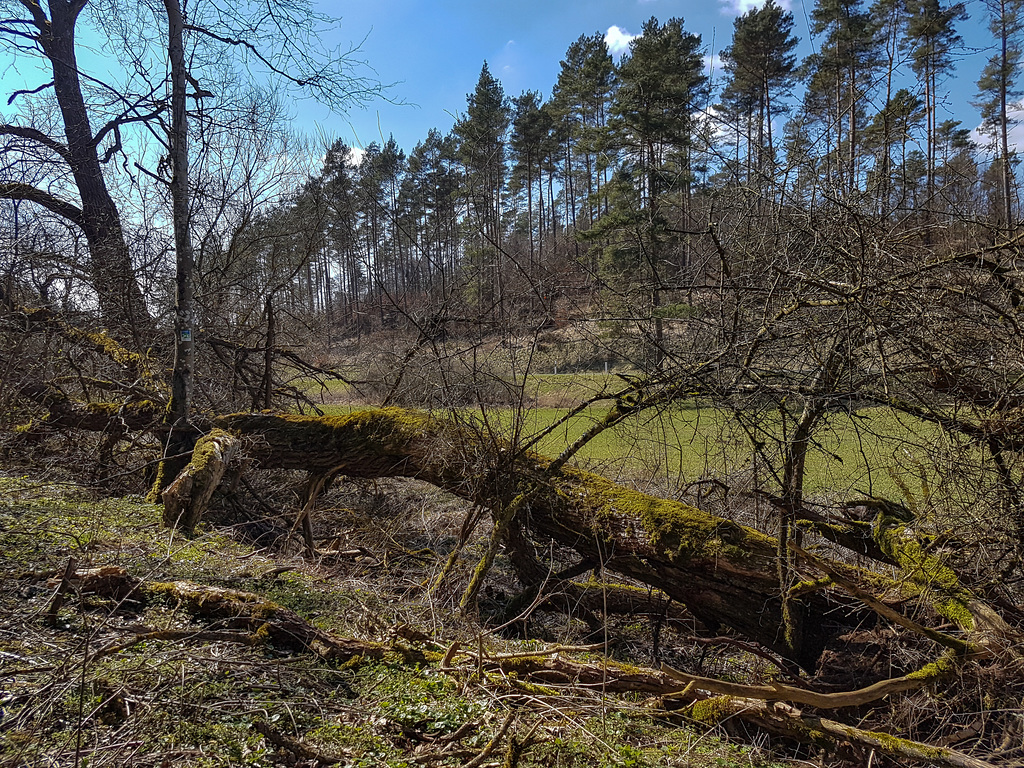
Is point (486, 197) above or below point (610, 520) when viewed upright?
above

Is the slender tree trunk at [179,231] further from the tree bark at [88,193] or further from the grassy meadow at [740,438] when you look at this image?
the grassy meadow at [740,438]

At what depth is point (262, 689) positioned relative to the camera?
98.3 inches

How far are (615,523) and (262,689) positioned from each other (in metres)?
2.82

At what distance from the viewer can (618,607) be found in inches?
199

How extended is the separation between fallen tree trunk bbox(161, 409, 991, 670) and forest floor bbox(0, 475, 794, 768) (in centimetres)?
59

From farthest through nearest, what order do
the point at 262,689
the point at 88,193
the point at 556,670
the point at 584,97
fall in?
the point at 584,97 < the point at 88,193 < the point at 556,670 < the point at 262,689

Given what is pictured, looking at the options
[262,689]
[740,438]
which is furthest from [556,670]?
[740,438]

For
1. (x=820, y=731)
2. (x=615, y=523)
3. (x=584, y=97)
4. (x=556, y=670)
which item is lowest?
(x=820, y=731)

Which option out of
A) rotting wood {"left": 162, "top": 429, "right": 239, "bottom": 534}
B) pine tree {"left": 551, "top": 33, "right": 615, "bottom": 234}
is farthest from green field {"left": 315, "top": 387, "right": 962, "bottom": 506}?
pine tree {"left": 551, "top": 33, "right": 615, "bottom": 234}

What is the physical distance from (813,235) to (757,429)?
132cm

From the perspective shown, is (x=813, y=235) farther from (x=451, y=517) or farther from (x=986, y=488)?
(x=451, y=517)

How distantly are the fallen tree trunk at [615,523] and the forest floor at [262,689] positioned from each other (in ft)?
1.95

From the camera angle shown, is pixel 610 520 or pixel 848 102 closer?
pixel 848 102

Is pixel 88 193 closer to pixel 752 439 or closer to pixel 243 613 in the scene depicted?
pixel 243 613
